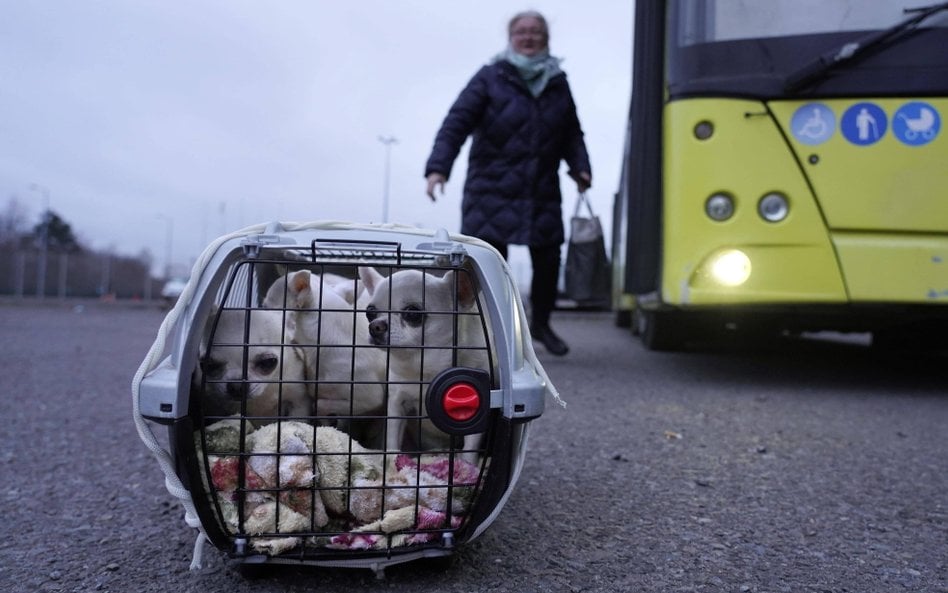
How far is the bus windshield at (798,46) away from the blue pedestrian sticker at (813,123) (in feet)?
0.28

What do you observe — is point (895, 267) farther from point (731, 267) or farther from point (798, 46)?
point (798, 46)

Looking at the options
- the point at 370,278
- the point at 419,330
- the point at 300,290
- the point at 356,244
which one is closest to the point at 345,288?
the point at 370,278

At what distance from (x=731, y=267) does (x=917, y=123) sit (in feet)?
3.52

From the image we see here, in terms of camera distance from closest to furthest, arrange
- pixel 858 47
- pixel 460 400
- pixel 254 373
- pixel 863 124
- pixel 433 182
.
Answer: pixel 460 400
pixel 254 373
pixel 858 47
pixel 863 124
pixel 433 182

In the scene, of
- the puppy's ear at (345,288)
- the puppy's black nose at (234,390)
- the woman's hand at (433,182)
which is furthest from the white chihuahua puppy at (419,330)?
the woman's hand at (433,182)

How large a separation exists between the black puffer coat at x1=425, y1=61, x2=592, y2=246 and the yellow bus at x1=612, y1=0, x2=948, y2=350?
76 cm

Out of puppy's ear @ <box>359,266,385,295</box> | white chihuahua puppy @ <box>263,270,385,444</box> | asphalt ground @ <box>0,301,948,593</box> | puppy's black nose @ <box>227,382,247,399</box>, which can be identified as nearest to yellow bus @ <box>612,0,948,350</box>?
asphalt ground @ <box>0,301,948,593</box>

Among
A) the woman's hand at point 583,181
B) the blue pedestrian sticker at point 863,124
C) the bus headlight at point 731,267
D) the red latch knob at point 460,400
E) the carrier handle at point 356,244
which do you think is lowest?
the red latch knob at point 460,400

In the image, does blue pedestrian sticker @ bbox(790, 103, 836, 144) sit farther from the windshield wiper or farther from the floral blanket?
the floral blanket

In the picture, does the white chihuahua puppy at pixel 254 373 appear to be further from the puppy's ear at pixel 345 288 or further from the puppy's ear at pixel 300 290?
the puppy's ear at pixel 345 288

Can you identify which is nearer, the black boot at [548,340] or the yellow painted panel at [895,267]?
the yellow painted panel at [895,267]

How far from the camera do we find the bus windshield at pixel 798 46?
3424 mm

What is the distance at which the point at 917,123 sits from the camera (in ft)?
11.4

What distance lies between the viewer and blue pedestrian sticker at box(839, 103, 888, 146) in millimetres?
3494
